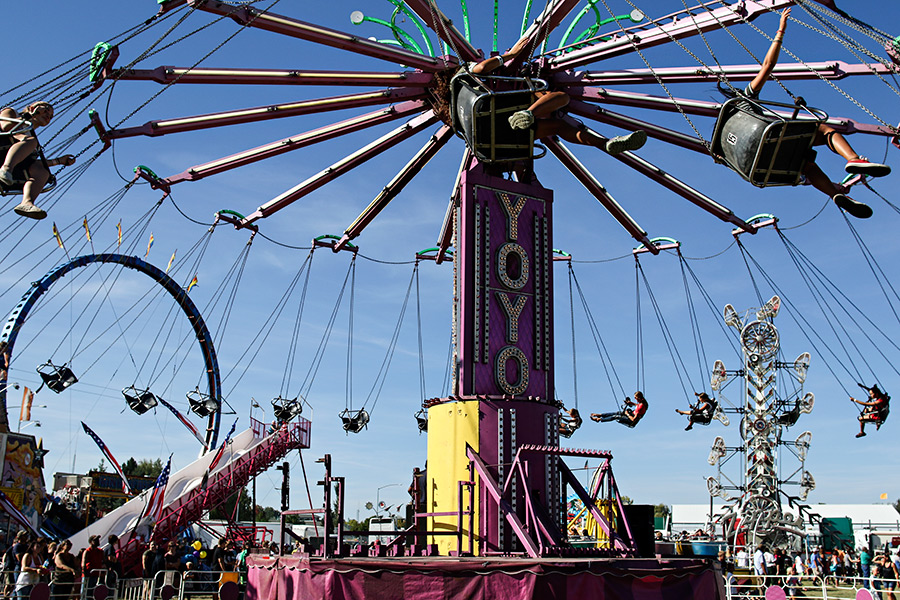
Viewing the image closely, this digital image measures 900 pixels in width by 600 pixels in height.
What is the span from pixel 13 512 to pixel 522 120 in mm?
22688

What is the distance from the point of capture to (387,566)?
11.7 metres

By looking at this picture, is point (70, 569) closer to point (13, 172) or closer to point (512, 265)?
point (13, 172)

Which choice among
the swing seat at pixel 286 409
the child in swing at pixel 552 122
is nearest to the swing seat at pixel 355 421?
the swing seat at pixel 286 409

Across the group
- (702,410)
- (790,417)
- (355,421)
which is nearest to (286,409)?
(355,421)

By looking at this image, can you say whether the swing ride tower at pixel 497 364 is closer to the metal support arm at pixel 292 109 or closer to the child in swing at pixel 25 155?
the metal support arm at pixel 292 109

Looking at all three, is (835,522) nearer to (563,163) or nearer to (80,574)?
(563,163)

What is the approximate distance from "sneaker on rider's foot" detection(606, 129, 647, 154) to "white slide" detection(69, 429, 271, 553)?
18.6 m

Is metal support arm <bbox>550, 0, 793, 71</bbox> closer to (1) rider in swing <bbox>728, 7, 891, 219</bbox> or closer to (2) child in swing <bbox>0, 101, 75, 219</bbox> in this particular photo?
(1) rider in swing <bbox>728, 7, 891, 219</bbox>

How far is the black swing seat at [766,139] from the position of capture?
10.1 metres

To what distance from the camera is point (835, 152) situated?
416 inches

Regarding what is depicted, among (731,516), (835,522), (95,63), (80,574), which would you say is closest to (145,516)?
(80,574)

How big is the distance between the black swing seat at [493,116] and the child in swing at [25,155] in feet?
21.2

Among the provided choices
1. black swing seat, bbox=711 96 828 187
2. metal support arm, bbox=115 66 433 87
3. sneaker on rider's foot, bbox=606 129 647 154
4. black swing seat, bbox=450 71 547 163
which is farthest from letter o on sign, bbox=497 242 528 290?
black swing seat, bbox=711 96 828 187

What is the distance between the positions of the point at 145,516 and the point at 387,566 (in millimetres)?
15411
